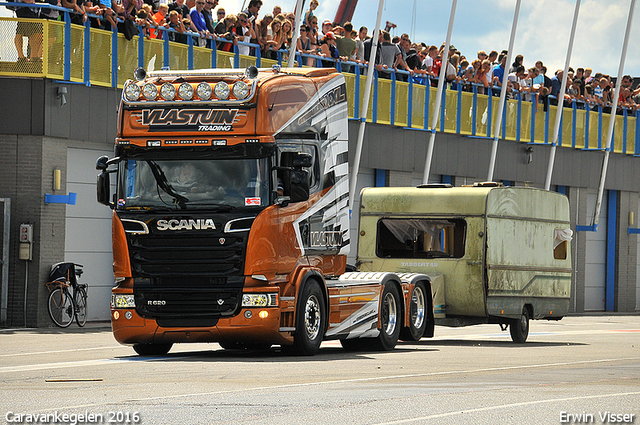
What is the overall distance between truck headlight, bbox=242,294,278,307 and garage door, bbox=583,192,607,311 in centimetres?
2950

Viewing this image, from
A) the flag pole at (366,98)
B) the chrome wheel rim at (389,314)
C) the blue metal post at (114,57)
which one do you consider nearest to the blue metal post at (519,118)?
the flag pole at (366,98)

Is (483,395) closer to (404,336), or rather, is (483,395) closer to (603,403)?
(603,403)

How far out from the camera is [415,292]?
20.0 metres

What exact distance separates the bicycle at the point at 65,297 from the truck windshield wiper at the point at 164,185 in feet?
33.0

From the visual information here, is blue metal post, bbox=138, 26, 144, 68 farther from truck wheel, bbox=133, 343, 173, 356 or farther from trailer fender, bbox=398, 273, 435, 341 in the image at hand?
truck wheel, bbox=133, 343, 173, 356

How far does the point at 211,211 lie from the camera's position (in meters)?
15.5

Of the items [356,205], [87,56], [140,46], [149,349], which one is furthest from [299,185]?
[356,205]

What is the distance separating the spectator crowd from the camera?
26.3 metres

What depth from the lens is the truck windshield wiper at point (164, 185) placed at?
613 inches

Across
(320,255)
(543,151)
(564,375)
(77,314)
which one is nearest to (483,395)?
(564,375)

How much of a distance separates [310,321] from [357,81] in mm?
17595

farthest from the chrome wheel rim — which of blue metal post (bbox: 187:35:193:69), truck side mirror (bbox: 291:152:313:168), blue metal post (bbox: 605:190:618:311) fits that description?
blue metal post (bbox: 605:190:618:311)

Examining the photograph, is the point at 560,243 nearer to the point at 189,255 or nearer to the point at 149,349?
the point at 149,349

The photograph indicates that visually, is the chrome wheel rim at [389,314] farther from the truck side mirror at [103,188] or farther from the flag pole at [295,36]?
the flag pole at [295,36]
